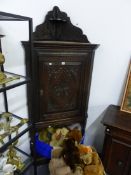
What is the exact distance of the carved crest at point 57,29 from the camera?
1.24m

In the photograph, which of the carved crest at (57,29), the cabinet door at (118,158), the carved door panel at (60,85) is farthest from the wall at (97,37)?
the cabinet door at (118,158)

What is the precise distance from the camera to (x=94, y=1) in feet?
4.34

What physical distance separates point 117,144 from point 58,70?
2.45ft

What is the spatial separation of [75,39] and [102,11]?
31 centimetres

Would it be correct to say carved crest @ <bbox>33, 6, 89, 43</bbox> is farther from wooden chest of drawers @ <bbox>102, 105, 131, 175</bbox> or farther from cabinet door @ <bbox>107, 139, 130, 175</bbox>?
cabinet door @ <bbox>107, 139, 130, 175</bbox>

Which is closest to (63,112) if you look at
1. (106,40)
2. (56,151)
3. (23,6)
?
(56,151)

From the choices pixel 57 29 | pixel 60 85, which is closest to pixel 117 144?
pixel 60 85

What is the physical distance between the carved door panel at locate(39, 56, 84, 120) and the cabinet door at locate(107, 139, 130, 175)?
44 cm

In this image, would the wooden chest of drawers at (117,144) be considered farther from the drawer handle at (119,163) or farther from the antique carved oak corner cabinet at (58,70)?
the antique carved oak corner cabinet at (58,70)

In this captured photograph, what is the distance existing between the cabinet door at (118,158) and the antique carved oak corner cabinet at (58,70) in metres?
0.41

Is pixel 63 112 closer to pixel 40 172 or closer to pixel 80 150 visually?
pixel 80 150

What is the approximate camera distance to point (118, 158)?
1.41 m

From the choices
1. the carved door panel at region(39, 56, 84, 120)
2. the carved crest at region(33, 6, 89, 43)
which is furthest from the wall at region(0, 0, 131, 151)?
the carved door panel at region(39, 56, 84, 120)

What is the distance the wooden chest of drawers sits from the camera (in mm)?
1322
